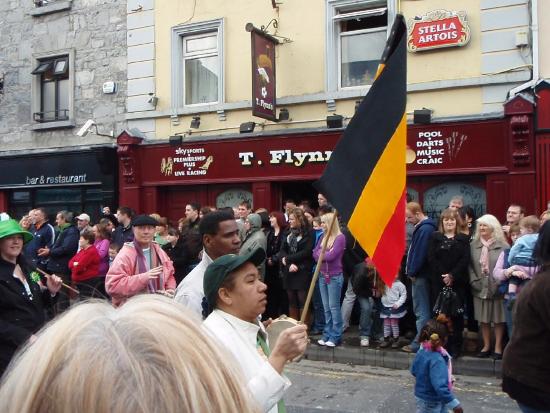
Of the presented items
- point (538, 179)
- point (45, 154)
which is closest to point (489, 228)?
point (538, 179)

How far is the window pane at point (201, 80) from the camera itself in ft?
45.5

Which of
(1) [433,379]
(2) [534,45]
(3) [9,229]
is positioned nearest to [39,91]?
(2) [534,45]

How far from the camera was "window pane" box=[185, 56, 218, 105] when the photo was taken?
13.9m

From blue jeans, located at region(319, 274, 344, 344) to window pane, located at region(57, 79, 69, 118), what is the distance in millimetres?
9259

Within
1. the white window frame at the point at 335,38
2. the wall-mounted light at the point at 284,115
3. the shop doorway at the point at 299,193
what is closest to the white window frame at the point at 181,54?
the wall-mounted light at the point at 284,115

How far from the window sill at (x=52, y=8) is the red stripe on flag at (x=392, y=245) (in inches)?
544

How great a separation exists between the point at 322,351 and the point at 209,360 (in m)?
8.43

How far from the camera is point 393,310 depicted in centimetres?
907

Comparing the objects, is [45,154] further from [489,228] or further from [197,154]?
[489,228]

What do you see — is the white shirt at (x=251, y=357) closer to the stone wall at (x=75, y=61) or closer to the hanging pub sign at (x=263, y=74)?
the hanging pub sign at (x=263, y=74)

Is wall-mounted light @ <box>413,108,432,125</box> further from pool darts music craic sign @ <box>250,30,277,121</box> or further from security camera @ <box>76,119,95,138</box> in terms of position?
security camera @ <box>76,119,95,138</box>

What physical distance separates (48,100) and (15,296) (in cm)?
1251

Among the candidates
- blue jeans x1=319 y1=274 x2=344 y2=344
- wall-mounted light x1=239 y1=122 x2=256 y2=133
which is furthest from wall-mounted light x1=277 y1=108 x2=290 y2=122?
blue jeans x1=319 y1=274 x2=344 y2=344

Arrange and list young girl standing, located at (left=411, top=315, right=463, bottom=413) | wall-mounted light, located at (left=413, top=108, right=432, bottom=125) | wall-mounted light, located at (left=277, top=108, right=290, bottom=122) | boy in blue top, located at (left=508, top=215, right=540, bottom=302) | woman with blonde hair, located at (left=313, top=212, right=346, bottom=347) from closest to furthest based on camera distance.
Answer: young girl standing, located at (left=411, top=315, right=463, bottom=413), boy in blue top, located at (left=508, top=215, right=540, bottom=302), woman with blonde hair, located at (left=313, top=212, right=346, bottom=347), wall-mounted light, located at (left=413, top=108, right=432, bottom=125), wall-mounted light, located at (left=277, top=108, right=290, bottom=122)
